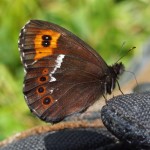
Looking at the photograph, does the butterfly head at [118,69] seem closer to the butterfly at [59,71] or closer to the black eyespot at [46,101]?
the butterfly at [59,71]

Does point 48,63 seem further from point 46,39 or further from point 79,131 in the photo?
point 79,131

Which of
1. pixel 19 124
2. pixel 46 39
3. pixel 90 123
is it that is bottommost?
pixel 19 124

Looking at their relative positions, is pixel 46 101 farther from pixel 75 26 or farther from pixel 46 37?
pixel 75 26

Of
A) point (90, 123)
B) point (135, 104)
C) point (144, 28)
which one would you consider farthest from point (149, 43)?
point (135, 104)

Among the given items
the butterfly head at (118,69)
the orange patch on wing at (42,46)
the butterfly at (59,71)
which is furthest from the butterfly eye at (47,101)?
the butterfly head at (118,69)

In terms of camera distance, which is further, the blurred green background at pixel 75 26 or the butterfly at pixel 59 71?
the blurred green background at pixel 75 26

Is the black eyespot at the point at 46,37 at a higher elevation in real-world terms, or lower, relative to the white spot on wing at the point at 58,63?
higher

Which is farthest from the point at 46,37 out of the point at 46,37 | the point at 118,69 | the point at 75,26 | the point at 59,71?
the point at 75,26
